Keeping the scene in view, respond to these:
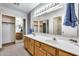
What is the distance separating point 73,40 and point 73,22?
36 centimetres

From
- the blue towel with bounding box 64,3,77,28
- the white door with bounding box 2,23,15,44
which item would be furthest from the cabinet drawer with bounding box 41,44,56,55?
the white door with bounding box 2,23,15,44

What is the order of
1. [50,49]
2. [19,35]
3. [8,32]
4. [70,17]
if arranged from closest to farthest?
1. [50,49]
2. [70,17]
3. [8,32]
4. [19,35]

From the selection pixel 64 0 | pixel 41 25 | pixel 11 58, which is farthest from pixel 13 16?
pixel 64 0

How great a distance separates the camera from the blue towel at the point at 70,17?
154 centimetres

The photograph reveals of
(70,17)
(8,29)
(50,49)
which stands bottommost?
(50,49)

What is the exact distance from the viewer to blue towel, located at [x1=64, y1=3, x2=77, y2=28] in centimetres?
154

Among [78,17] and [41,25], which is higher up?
[78,17]

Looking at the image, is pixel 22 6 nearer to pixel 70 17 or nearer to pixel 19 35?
pixel 19 35

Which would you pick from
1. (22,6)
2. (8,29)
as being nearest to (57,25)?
(22,6)

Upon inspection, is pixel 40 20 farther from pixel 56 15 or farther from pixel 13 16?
pixel 13 16

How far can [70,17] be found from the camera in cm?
160

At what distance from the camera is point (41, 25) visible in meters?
2.03

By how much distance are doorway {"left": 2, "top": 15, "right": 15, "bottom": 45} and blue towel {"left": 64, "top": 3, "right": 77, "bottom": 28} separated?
1189 mm

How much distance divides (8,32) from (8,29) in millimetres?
70
